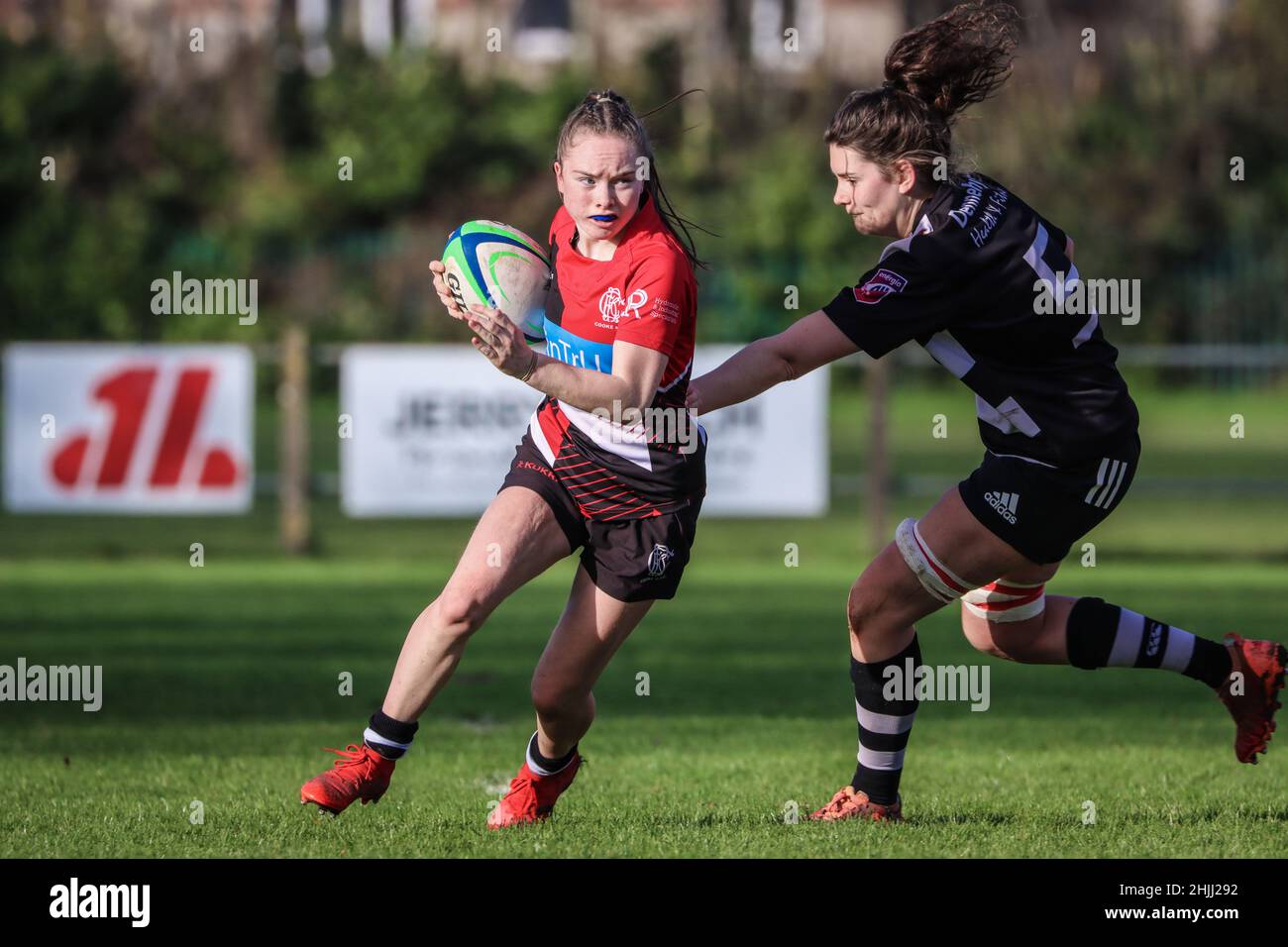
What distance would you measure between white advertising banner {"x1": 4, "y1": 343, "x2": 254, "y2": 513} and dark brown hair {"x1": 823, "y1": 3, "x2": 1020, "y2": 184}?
921 centimetres

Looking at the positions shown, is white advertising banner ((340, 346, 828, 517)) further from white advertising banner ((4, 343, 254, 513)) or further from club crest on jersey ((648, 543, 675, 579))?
club crest on jersey ((648, 543, 675, 579))

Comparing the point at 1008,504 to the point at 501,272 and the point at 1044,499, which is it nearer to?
the point at 1044,499

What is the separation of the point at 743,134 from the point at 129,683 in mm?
24263

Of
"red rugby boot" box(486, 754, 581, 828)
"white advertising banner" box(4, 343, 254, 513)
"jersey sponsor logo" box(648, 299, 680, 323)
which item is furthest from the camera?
"white advertising banner" box(4, 343, 254, 513)

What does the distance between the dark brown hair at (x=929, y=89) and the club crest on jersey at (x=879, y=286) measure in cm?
35

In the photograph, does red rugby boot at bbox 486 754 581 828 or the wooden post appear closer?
red rugby boot at bbox 486 754 581 828

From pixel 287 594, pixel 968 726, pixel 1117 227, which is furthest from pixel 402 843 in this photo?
→ pixel 1117 227

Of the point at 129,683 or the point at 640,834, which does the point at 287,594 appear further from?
the point at 640,834

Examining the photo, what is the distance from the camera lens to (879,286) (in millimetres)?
5234

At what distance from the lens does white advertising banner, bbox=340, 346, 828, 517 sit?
45.5ft

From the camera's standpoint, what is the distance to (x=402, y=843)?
535 centimetres
